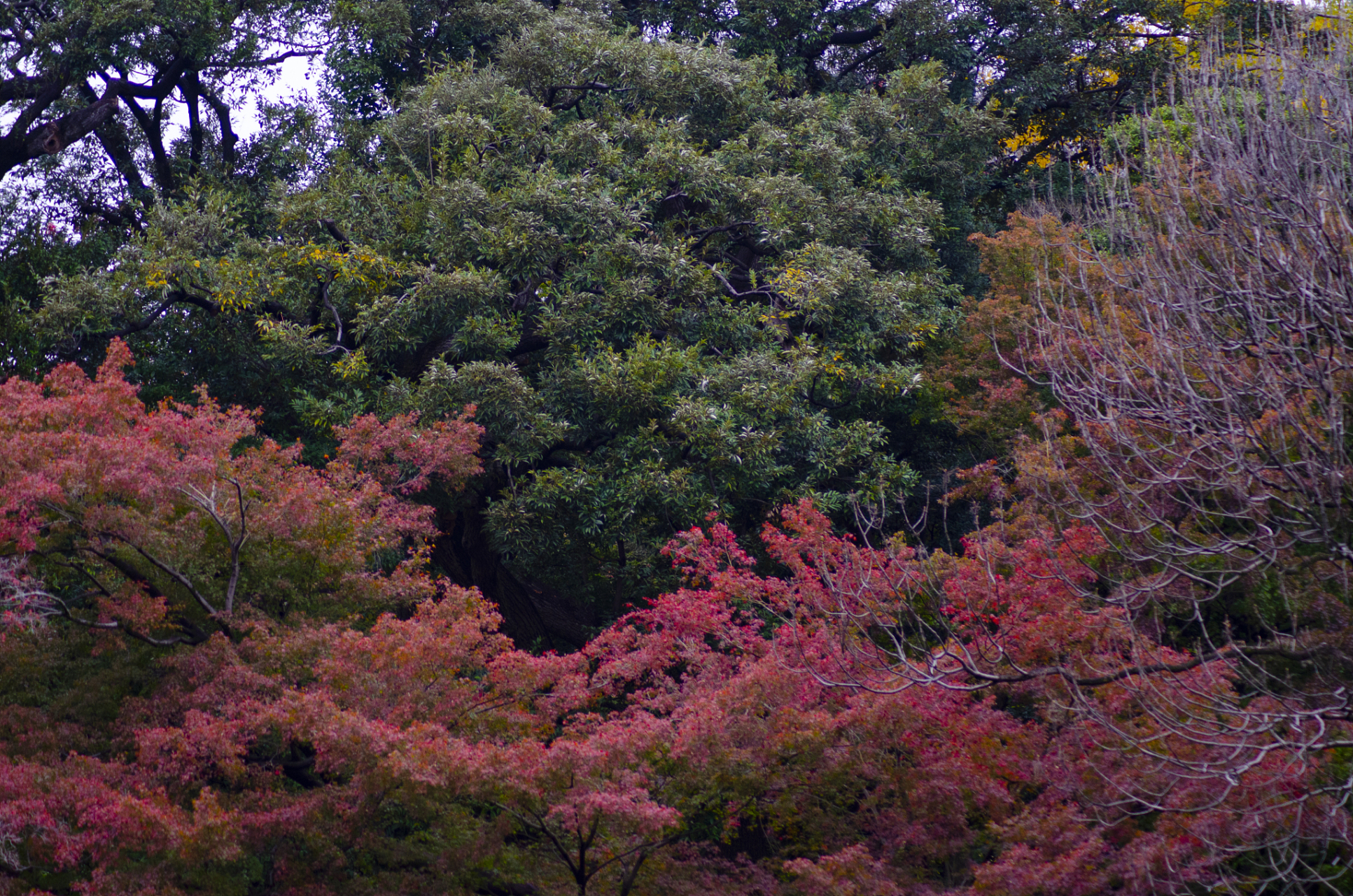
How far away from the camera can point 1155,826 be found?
6961 mm

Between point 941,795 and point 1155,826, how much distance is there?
1511mm

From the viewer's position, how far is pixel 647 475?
12367 millimetres

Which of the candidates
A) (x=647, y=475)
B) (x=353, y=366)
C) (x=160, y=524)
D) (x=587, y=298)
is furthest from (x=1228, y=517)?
(x=353, y=366)

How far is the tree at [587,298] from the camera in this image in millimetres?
12828

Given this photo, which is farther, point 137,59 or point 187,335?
point 137,59

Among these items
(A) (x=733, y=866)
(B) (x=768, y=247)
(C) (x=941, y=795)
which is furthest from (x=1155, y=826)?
(B) (x=768, y=247)

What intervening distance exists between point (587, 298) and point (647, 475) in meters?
2.53

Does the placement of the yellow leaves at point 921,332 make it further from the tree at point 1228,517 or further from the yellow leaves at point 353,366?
the yellow leaves at point 353,366

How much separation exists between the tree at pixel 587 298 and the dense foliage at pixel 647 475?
0.08 meters

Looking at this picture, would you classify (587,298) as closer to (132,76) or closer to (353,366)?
(353,366)

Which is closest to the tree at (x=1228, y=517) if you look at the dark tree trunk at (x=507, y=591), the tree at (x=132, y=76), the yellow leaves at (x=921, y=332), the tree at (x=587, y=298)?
the tree at (x=587, y=298)

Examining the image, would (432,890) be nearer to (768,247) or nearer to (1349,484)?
(1349,484)

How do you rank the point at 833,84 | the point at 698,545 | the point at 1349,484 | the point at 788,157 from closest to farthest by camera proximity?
the point at 1349,484 < the point at 698,545 < the point at 788,157 < the point at 833,84

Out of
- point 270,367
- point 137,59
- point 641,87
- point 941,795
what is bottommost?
point 941,795
